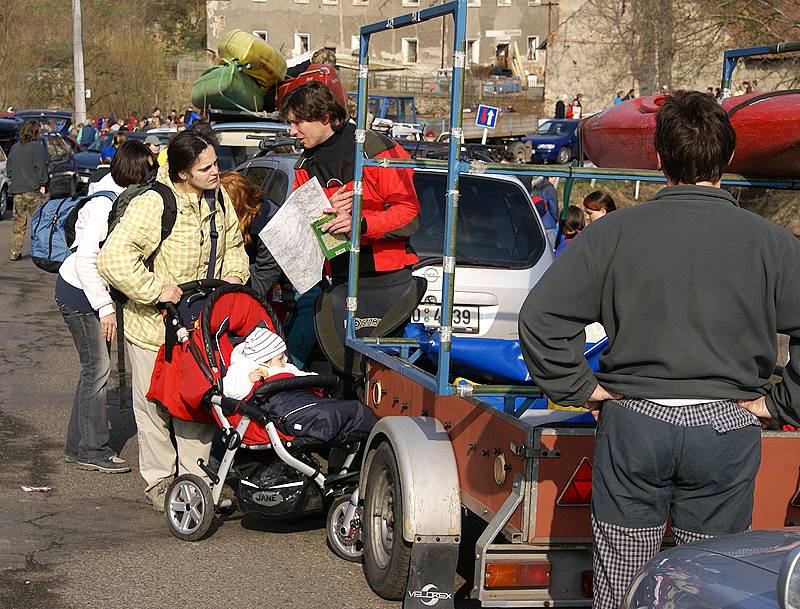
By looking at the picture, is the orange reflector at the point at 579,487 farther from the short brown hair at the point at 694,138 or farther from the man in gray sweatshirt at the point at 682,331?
the short brown hair at the point at 694,138

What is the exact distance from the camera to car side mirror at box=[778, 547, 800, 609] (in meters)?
2.59

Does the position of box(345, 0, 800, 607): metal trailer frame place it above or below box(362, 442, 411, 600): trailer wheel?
above

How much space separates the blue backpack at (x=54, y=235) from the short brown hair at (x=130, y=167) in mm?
363

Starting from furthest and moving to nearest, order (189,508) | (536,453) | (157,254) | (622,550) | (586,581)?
1. (157,254)
2. (189,508)
3. (586,581)
4. (536,453)
5. (622,550)

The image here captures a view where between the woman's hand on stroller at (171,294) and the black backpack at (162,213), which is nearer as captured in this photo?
the woman's hand on stroller at (171,294)

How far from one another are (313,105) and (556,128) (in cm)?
3860

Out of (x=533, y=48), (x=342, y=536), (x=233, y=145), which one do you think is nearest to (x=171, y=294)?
(x=342, y=536)

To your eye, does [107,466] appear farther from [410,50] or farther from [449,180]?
[410,50]

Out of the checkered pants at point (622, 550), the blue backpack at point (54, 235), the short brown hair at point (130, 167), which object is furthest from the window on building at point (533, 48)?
the checkered pants at point (622, 550)

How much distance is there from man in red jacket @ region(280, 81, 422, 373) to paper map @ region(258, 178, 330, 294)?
10cm

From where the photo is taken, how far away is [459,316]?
784 centimetres

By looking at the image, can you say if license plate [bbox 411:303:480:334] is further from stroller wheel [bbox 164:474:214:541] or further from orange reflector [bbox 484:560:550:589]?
orange reflector [bbox 484:560:550:589]

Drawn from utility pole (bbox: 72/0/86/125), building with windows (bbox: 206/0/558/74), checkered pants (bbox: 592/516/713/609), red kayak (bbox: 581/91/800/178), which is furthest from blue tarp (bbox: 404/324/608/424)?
building with windows (bbox: 206/0/558/74)

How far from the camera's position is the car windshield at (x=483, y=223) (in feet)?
26.7
